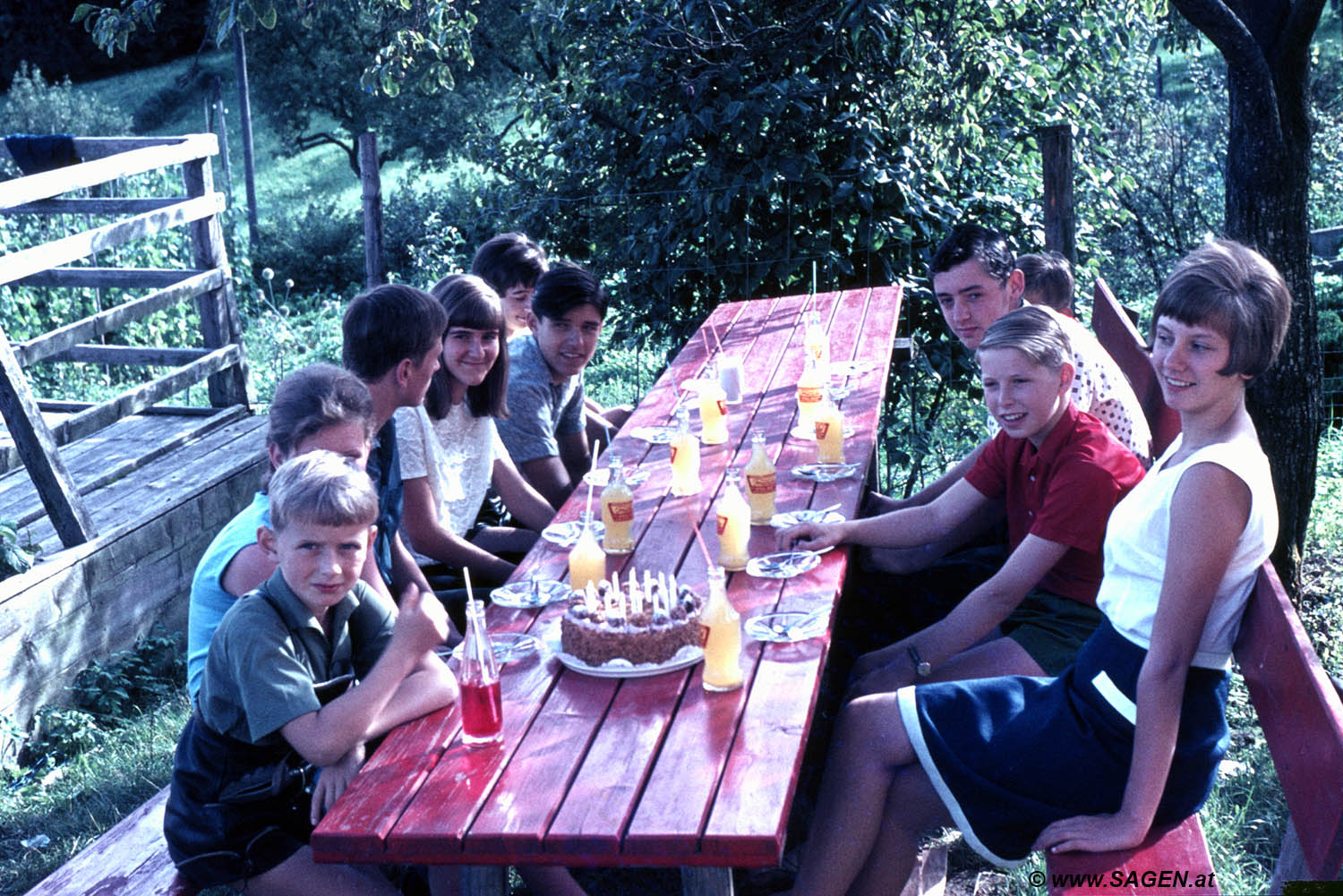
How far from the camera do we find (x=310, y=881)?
2.72 meters

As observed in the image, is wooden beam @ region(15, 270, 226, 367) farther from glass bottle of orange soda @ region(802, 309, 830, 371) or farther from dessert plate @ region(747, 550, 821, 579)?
dessert plate @ region(747, 550, 821, 579)

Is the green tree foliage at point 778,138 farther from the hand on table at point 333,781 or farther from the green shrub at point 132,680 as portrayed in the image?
the hand on table at point 333,781

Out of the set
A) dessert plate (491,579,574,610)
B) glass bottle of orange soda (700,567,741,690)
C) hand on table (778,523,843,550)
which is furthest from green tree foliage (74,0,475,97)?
glass bottle of orange soda (700,567,741,690)

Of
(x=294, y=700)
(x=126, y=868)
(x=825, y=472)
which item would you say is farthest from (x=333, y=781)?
(x=825, y=472)

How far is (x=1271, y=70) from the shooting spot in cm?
504

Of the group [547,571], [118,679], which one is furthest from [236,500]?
[547,571]

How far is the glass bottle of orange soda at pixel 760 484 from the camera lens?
3.56 meters

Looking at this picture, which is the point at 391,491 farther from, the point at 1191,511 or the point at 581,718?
the point at 1191,511

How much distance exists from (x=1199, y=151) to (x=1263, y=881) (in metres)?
10.3

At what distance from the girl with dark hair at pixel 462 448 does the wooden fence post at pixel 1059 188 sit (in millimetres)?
3143

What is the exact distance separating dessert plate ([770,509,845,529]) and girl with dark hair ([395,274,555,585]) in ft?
3.32

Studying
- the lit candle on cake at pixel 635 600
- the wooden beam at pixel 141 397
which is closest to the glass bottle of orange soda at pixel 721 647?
the lit candle on cake at pixel 635 600

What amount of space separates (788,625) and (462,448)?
5.71ft

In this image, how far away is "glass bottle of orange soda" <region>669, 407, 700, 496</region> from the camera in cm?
384
